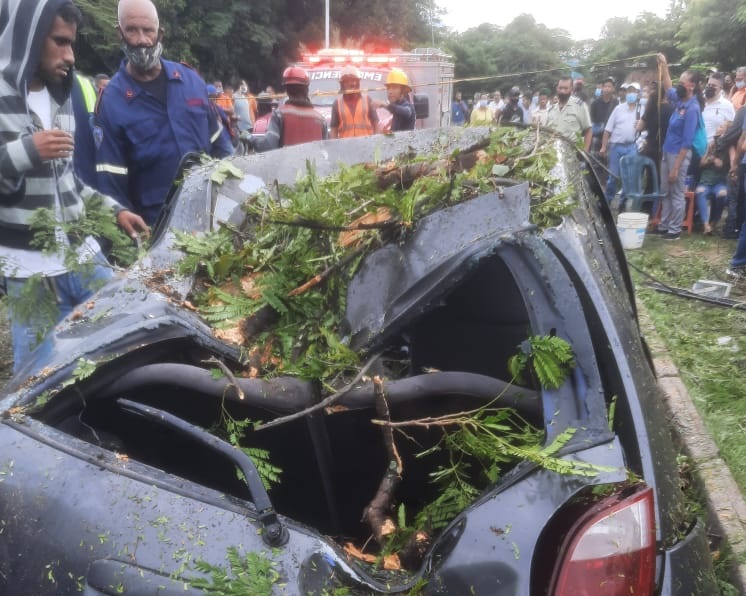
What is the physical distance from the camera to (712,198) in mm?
8562

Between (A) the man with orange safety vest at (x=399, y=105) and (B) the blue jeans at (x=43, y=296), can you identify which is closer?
(B) the blue jeans at (x=43, y=296)

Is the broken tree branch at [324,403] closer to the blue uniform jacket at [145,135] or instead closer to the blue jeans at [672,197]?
the blue uniform jacket at [145,135]

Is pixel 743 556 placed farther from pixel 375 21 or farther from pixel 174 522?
pixel 375 21

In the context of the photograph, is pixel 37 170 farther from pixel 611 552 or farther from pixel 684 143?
pixel 684 143

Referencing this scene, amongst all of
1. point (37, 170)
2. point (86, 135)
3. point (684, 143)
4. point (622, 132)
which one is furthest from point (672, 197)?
point (37, 170)

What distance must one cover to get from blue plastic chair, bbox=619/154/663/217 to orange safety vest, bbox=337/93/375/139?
3561mm

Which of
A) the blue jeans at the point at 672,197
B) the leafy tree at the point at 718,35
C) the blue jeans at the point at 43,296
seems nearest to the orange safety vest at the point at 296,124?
the blue jeans at the point at 43,296

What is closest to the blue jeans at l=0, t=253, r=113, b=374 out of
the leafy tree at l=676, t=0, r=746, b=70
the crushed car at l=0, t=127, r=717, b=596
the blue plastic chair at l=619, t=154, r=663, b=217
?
the crushed car at l=0, t=127, r=717, b=596

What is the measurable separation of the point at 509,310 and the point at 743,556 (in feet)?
4.45

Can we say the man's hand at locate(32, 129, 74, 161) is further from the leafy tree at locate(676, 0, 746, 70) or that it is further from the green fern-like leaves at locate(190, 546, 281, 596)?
the leafy tree at locate(676, 0, 746, 70)

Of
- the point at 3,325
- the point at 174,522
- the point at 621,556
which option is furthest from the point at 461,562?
the point at 3,325

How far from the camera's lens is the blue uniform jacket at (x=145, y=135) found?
3928mm

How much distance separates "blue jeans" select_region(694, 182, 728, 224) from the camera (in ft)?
27.7

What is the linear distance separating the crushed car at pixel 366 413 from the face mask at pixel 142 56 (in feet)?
6.50
